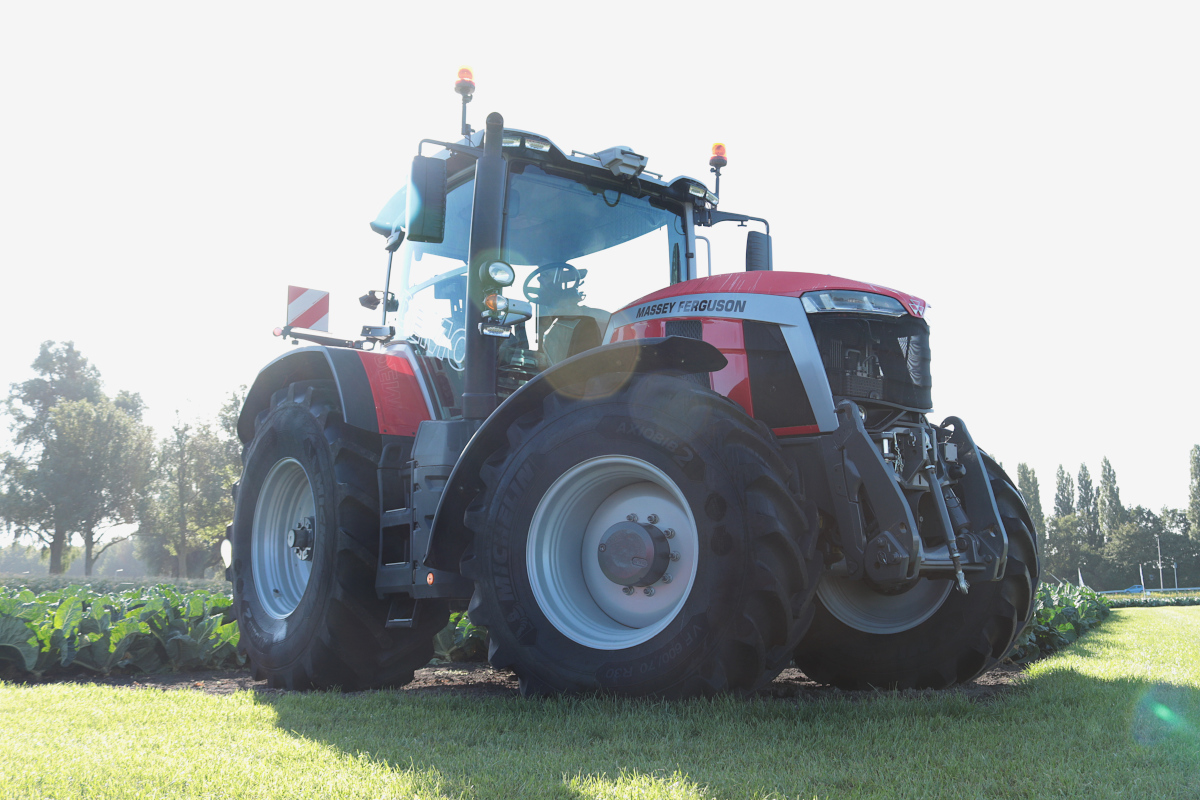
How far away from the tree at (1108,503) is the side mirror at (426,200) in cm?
9776

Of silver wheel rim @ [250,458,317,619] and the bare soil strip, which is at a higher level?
silver wheel rim @ [250,458,317,619]

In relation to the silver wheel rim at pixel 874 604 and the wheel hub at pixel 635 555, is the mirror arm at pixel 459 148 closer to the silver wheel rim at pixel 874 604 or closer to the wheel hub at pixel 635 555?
the wheel hub at pixel 635 555

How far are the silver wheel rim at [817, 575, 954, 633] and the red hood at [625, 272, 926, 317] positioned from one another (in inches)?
56.9

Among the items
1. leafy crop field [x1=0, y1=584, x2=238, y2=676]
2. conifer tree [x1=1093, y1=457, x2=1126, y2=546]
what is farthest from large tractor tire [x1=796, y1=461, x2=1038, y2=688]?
conifer tree [x1=1093, y1=457, x2=1126, y2=546]

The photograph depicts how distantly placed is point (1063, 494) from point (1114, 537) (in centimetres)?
923

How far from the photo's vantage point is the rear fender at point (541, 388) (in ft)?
12.2

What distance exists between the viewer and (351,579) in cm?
453

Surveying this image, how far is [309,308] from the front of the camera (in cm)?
608

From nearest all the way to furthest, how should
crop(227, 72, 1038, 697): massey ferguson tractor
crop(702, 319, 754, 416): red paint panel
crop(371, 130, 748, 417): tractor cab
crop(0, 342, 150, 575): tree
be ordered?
crop(227, 72, 1038, 697): massey ferguson tractor < crop(702, 319, 754, 416): red paint panel < crop(371, 130, 748, 417): tractor cab < crop(0, 342, 150, 575): tree

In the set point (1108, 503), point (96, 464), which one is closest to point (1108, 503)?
point (1108, 503)

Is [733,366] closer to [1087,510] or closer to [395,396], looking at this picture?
[395,396]

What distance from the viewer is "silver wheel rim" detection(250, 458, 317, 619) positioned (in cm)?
545

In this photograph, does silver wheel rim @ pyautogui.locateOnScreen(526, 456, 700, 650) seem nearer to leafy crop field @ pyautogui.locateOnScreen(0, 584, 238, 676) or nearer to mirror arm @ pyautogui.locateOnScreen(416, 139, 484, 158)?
mirror arm @ pyautogui.locateOnScreen(416, 139, 484, 158)

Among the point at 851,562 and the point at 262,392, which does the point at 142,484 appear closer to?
the point at 262,392
